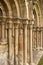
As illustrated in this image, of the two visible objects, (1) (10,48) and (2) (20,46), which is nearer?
(1) (10,48)

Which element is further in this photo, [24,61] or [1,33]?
[24,61]

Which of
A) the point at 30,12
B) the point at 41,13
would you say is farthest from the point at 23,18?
the point at 41,13

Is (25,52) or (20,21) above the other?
(20,21)

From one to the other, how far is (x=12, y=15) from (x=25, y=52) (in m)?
1.72

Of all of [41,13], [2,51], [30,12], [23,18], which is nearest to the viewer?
[2,51]

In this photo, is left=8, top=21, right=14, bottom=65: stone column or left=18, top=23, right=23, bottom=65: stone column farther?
left=18, top=23, right=23, bottom=65: stone column

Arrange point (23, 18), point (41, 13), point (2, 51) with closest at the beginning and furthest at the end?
point (2, 51) → point (23, 18) → point (41, 13)

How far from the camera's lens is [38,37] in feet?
48.1

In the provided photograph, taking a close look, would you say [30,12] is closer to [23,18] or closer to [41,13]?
[23,18]

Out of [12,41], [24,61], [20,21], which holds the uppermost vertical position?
[20,21]

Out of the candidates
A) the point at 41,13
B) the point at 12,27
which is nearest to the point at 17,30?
the point at 12,27

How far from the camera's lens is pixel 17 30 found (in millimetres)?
10078

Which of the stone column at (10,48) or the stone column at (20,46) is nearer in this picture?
the stone column at (10,48)

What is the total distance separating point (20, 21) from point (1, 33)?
3.48 ft
